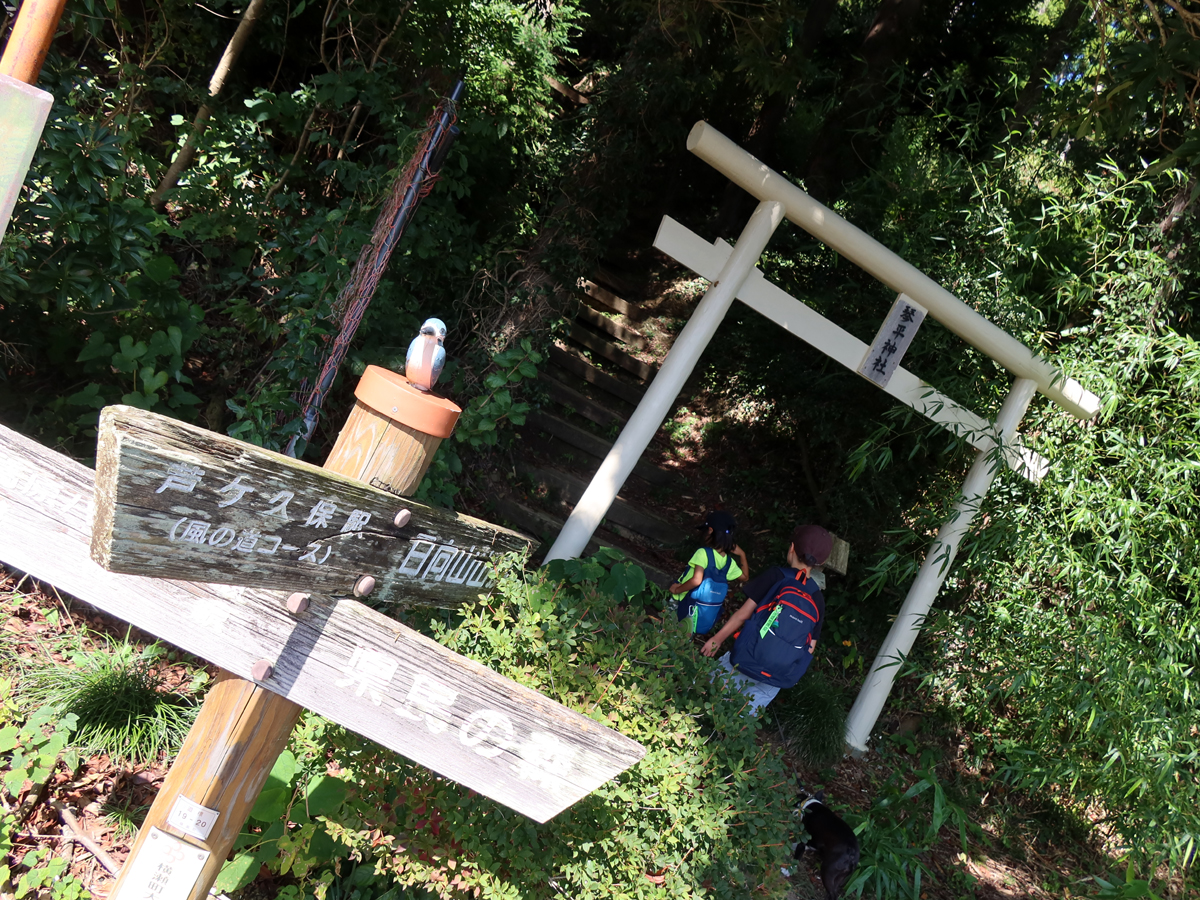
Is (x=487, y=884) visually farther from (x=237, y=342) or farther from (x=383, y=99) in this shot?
(x=383, y=99)

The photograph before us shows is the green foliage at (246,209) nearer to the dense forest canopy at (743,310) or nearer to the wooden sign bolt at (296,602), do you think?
the dense forest canopy at (743,310)

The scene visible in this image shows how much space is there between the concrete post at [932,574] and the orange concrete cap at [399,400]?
11.9 ft

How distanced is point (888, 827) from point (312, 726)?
319 cm

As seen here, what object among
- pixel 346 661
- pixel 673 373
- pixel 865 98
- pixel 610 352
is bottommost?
pixel 346 661

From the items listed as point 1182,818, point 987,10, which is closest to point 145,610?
point 1182,818

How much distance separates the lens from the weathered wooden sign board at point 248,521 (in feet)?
3.55

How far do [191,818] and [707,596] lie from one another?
2757 millimetres

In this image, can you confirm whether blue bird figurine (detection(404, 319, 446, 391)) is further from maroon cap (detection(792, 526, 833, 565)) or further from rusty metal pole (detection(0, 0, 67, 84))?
maroon cap (detection(792, 526, 833, 565))

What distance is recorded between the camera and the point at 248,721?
157cm

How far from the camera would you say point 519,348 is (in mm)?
4191

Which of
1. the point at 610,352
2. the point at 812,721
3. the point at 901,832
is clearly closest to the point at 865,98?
the point at 610,352

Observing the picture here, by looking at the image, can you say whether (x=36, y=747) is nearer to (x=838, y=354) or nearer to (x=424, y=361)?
(x=424, y=361)

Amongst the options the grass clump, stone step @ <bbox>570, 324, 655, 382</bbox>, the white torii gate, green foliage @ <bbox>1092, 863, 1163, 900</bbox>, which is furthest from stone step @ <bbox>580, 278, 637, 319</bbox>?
green foliage @ <bbox>1092, 863, 1163, 900</bbox>

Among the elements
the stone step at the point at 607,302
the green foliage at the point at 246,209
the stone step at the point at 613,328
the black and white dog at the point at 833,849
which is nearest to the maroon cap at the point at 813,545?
the black and white dog at the point at 833,849
